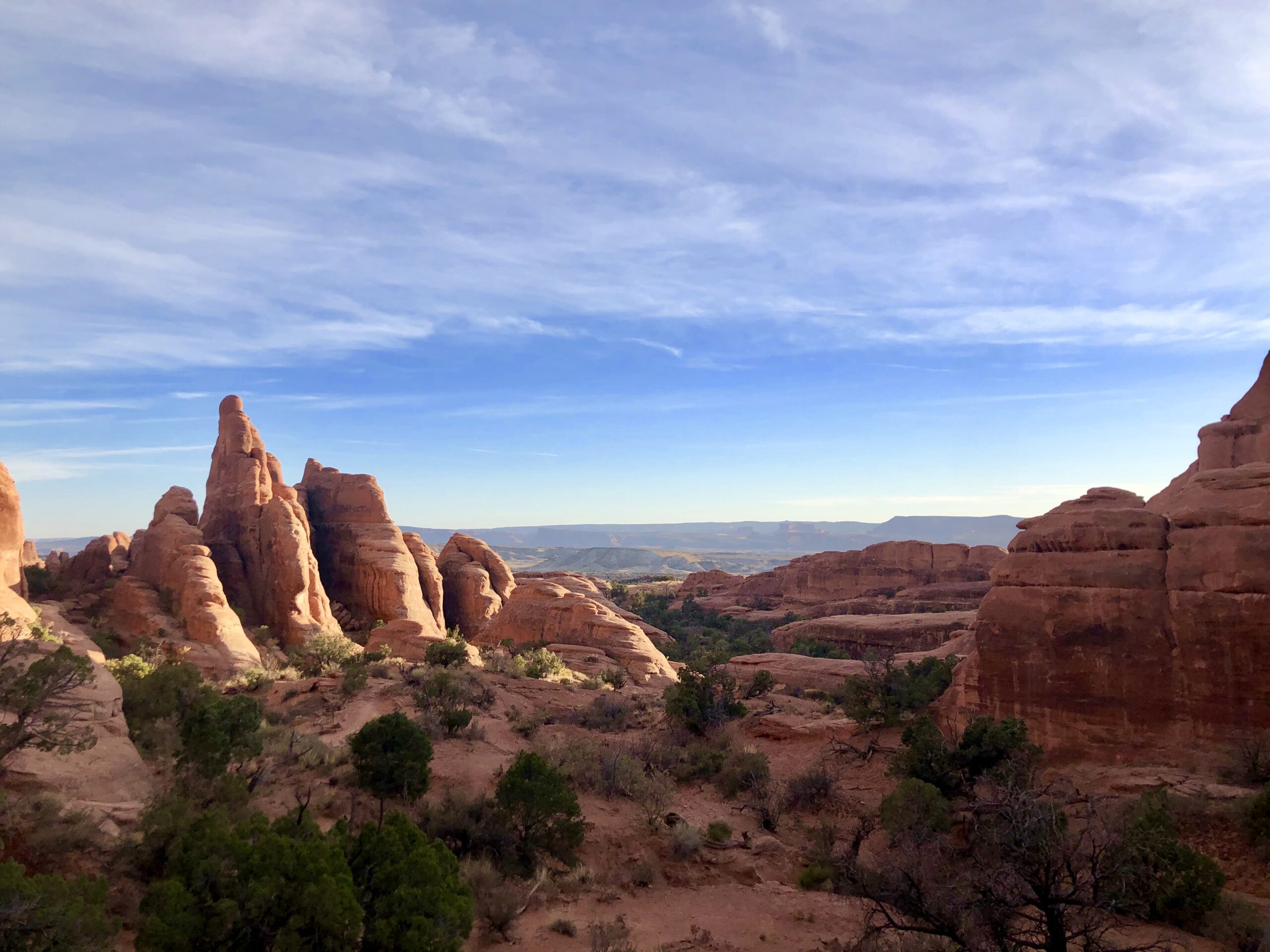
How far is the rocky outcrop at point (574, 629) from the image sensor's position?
35594 millimetres

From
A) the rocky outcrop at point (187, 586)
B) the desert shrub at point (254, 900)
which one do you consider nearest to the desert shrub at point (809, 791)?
the desert shrub at point (254, 900)

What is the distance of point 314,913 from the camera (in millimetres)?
7699

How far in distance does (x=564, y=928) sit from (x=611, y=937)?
79 cm

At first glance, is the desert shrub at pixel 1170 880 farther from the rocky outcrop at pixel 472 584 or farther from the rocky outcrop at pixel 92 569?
the rocky outcrop at pixel 92 569

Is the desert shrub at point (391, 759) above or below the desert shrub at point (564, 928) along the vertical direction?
above

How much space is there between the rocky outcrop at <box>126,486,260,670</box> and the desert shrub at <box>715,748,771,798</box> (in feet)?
65.6

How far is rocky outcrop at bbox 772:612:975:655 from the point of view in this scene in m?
43.3

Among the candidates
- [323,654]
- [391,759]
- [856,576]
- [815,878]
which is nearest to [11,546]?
[323,654]

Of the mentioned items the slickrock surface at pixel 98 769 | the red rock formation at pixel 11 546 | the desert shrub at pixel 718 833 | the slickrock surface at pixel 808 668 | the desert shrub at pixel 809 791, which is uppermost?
the red rock formation at pixel 11 546

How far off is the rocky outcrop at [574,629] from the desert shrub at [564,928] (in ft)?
75.2

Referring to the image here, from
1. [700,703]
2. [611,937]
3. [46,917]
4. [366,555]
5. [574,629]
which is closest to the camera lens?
[46,917]

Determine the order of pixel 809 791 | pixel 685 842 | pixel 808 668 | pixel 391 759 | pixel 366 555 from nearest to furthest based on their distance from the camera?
1. pixel 391 759
2. pixel 685 842
3. pixel 809 791
4. pixel 808 668
5. pixel 366 555

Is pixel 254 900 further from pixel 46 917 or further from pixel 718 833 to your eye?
pixel 718 833

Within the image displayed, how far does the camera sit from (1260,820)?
44.0ft
